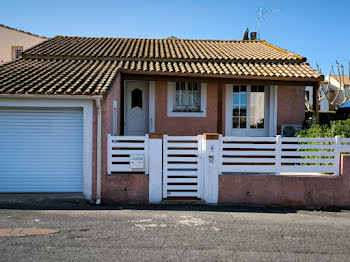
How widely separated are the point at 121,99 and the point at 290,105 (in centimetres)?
600

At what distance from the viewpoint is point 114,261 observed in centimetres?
431

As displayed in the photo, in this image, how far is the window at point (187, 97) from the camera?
39.1 ft

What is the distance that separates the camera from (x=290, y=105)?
39.9ft

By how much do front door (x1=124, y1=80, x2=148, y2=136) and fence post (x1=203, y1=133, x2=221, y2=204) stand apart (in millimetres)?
4658

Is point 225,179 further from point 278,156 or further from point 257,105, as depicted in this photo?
point 257,105

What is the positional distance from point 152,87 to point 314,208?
21.5ft

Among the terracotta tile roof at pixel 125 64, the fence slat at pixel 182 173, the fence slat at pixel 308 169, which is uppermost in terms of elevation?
the terracotta tile roof at pixel 125 64

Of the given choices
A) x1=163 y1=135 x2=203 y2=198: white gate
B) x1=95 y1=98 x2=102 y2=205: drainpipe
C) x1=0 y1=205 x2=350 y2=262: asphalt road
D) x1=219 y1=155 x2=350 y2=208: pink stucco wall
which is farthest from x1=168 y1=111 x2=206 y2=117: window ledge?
x1=0 y1=205 x2=350 y2=262: asphalt road

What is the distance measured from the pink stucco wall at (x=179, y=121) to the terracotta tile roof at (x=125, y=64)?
0.94 m

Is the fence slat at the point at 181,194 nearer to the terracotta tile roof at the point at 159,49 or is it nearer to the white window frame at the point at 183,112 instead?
the white window frame at the point at 183,112

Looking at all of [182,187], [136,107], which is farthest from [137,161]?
[136,107]

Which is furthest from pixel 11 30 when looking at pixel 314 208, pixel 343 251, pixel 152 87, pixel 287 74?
pixel 343 251

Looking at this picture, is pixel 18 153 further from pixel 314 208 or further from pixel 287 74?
pixel 287 74

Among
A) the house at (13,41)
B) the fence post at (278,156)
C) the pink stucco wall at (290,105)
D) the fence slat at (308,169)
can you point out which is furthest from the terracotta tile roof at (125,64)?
the house at (13,41)
